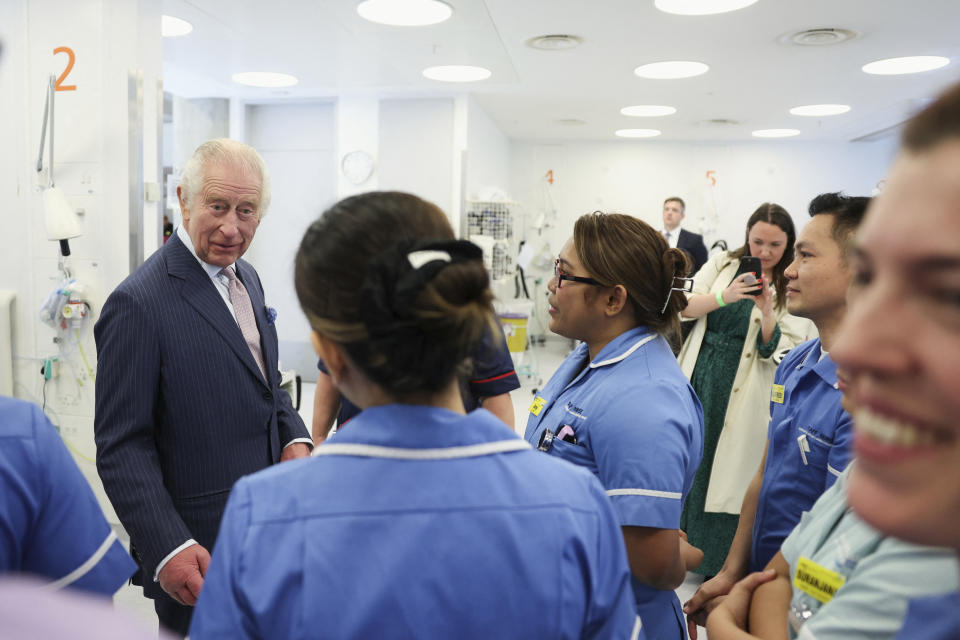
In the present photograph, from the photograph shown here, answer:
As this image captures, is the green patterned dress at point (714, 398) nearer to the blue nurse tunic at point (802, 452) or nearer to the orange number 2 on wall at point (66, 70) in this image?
the blue nurse tunic at point (802, 452)

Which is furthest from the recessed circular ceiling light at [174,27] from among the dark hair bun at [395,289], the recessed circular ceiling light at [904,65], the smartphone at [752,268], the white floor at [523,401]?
the recessed circular ceiling light at [904,65]

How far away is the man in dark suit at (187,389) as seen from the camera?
1.55 meters

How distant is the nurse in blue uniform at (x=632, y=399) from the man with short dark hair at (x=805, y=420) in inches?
10.6

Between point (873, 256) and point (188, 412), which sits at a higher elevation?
point (873, 256)

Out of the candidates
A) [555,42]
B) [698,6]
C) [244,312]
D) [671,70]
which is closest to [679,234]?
[671,70]

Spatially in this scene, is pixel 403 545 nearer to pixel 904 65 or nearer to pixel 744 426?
pixel 744 426

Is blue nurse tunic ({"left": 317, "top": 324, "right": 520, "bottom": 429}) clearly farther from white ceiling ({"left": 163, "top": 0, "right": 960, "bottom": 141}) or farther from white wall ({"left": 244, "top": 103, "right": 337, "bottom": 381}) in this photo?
white wall ({"left": 244, "top": 103, "right": 337, "bottom": 381})

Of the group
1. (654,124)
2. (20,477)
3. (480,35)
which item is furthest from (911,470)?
(654,124)

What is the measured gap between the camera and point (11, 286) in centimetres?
324

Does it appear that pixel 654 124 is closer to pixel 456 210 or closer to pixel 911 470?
pixel 456 210

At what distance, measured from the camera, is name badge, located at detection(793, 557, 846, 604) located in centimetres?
94

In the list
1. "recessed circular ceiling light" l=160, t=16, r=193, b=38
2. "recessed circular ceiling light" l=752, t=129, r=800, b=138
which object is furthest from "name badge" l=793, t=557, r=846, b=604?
"recessed circular ceiling light" l=752, t=129, r=800, b=138

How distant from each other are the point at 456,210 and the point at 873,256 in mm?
6423

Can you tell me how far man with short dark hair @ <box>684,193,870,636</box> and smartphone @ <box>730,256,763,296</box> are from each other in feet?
3.06
